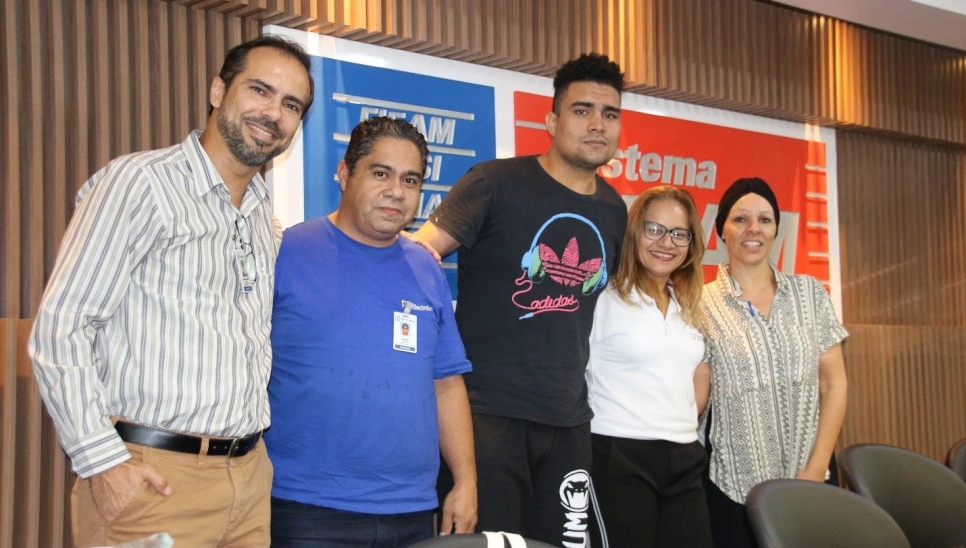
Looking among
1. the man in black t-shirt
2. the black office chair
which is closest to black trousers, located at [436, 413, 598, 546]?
the man in black t-shirt

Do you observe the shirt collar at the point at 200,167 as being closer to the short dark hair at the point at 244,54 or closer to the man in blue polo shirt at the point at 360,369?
the short dark hair at the point at 244,54

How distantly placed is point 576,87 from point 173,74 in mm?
1705

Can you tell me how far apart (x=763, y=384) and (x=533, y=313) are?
106 centimetres

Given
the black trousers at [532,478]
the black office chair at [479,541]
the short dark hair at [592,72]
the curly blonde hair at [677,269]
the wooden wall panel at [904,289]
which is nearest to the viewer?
the black office chair at [479,541]

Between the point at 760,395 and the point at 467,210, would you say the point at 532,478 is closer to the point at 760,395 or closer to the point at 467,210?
the point at 467,210

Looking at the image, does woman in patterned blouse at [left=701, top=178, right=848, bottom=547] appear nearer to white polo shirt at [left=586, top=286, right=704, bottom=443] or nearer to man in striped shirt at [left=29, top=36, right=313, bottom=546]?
white polo shirt at [left=586, top=286, right=704, bottom=443]

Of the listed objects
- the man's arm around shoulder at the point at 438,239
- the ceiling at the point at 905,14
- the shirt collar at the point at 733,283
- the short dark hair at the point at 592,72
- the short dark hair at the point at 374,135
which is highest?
the ceiling at the point at 905,14

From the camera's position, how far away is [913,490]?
3.12 meters

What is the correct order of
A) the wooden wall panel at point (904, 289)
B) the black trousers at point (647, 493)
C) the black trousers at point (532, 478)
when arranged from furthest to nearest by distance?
the wooden wall panel at point (904, 289) < the black trousers at point (647, 493) < the black trousers at point (532, 478)

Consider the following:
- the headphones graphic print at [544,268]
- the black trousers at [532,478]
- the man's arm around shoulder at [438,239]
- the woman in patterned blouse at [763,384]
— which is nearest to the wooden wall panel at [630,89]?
the man's arm around shoulder at [438,239]

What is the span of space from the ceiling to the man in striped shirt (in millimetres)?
4560

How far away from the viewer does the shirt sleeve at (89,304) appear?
75.5 inches

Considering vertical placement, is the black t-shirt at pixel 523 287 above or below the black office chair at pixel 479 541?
above

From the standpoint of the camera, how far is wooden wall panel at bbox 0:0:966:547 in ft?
11.4
